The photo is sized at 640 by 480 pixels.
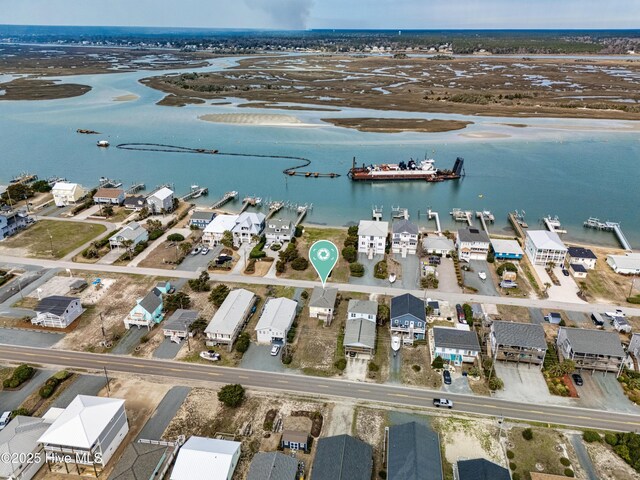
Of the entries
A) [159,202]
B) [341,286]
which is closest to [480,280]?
[341,286]

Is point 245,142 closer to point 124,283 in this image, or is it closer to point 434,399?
point 124,283

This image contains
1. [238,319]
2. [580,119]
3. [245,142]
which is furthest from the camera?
[580,119]

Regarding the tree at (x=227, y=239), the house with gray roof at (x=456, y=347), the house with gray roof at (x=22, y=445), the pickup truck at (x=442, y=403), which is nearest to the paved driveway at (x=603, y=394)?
the house with gray roof at (x=456, y=347)

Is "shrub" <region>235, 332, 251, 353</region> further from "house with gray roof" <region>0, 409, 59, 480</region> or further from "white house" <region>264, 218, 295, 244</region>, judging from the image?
"white house" <region>264, 218, 295, 244</region>

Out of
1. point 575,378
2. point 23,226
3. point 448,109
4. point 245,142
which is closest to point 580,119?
point 448,109

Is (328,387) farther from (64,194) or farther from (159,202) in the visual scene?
(64,194)

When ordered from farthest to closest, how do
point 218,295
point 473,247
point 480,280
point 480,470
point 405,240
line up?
point 405,240
point 473,247
point 480,280
point 218,295
point 480,470

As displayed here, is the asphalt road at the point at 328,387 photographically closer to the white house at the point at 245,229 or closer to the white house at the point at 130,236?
the white house at the point at 130,236
